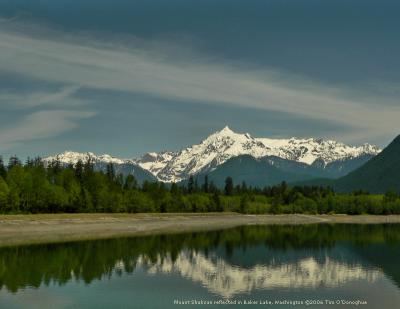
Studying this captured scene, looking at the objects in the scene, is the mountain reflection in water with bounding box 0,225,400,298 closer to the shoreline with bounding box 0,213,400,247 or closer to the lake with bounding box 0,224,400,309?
the lake with bounding box 0,224,400,309

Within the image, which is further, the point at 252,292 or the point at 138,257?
the point at 138,257

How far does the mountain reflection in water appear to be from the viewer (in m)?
68.5

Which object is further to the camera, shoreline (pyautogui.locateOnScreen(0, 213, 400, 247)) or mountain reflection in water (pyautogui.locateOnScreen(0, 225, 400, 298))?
shoreline (pyautogui.locateOnScreen(0, 213, 400, 247))

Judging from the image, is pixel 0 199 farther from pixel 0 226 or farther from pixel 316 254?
pixel 316 254

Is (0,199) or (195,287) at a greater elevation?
(0,199)

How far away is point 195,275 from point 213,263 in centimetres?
1468

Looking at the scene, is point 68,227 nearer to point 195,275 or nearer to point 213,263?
point 213,263

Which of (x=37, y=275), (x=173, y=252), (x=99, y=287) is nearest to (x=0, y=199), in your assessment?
(x=173, y=252)

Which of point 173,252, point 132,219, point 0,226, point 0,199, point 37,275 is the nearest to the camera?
point 37,275

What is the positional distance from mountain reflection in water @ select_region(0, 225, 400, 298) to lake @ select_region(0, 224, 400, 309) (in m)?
0.14

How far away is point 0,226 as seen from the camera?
116 metres

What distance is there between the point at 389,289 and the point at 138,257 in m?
43.5

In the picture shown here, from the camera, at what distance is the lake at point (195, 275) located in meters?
55.7

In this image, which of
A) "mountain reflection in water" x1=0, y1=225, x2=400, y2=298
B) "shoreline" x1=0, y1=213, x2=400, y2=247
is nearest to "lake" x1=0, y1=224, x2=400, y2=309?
"mountain reflection in water" x1=0, y1=225, x2=400, y2=298
